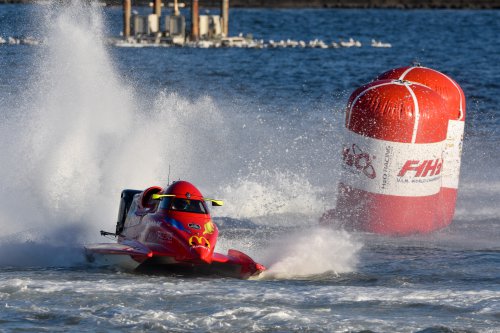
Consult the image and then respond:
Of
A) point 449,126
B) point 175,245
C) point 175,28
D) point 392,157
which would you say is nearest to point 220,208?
point 392,157

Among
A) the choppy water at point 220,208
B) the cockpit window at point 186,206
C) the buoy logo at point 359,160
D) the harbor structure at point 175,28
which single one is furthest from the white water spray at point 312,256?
the harbor structure at point 175,28

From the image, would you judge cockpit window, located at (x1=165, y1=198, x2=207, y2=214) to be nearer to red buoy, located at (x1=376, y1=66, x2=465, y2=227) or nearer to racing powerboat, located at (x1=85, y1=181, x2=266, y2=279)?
Answer: racing powerboat, located at (x1=85, y1=181, x2=266, y2=279)

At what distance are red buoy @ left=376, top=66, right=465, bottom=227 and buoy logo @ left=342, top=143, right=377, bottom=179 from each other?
1512 mm

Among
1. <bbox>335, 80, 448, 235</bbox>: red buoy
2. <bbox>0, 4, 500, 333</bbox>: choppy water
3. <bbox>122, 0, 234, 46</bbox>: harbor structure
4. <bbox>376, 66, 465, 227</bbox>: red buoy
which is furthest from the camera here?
<bbox>122, 0, 234, 46</bbox>: harbor structure

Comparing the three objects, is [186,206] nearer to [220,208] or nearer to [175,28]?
[220,208]

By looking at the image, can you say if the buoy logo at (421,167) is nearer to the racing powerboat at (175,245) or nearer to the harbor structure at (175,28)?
the racing powerboat at (175,245)

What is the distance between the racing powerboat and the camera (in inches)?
580

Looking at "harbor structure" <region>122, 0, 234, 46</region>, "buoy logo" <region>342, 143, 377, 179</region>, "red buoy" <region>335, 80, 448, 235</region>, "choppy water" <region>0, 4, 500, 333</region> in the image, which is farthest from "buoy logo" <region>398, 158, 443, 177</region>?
"harbor structure" <region>122, 0, 234, 46</region>

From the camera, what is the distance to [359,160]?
17.8 meters

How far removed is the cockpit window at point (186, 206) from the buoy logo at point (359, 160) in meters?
3.29

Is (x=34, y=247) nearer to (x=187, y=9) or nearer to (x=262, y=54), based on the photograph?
(x=262, y=54)

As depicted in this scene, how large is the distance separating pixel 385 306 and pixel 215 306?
1907 millimetres

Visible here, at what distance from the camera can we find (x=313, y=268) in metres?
15.3

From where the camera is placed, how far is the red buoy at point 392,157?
17500mm
